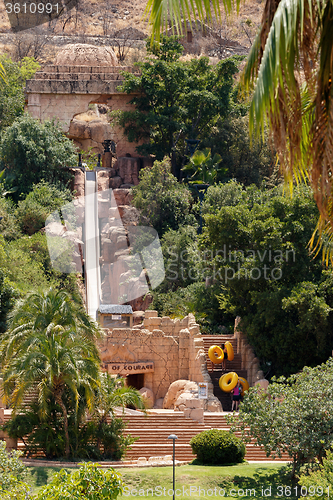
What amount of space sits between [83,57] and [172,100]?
37.9ft

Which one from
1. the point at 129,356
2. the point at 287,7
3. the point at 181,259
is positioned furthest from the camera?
the point at 181,259

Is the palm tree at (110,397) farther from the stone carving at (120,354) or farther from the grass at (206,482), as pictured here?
the stone carving at (120,354)

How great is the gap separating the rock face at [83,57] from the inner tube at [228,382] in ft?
107

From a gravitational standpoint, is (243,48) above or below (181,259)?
above

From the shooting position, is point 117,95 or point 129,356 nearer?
point 129,356

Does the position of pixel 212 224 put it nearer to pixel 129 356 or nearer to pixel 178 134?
pixel 129 356

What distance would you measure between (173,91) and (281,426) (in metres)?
31.1

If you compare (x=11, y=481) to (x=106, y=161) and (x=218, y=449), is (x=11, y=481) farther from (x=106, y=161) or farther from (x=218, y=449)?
(x=106, y=161)

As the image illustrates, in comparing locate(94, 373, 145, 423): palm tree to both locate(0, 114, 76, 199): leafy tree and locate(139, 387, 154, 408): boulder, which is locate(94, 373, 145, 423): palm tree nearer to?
locate(139, 387, 154, 408): boulder

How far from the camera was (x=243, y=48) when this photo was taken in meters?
79.0

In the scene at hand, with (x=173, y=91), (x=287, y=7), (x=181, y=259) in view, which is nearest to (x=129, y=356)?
(x=181, y=259)

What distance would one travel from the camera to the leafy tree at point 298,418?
1645 cm

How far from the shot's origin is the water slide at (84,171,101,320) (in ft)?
123

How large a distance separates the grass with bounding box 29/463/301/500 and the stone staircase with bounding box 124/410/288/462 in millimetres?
2080
